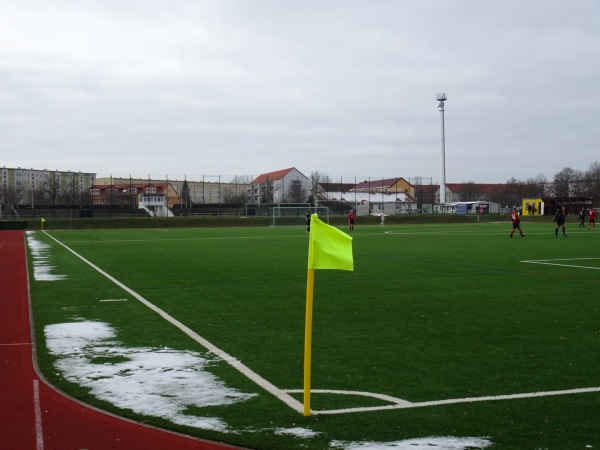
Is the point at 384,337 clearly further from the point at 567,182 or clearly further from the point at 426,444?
the point at 567,182

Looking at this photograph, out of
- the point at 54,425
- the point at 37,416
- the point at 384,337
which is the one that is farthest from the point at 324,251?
the point at 384,337

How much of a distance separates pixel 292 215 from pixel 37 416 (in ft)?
243

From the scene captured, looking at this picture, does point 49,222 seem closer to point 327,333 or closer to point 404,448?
point 327,333

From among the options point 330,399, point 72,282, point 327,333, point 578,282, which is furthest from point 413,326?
point 72,282

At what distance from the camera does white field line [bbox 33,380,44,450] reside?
534 centimetres

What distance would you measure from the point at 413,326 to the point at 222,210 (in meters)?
84.0

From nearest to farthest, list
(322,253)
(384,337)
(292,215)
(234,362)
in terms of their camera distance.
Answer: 1. (322,253)
2. (234,362)
3. (384,337)
4. (292,215)

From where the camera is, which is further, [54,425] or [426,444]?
[54,425]

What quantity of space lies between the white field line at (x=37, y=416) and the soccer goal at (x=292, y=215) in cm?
6384

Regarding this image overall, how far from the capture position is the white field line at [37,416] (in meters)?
5.34

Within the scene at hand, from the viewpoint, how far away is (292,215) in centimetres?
7994

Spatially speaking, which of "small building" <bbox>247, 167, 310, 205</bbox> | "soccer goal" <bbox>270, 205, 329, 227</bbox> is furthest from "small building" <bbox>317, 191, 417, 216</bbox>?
"soccer goal" <bbox>270, 205, 329, 227</bbox>

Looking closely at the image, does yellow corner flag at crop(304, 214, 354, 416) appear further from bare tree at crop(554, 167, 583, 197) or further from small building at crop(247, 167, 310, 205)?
bare tree at crop(554, 167, 583, 197)

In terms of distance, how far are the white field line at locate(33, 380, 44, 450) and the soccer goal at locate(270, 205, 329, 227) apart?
63835mm
